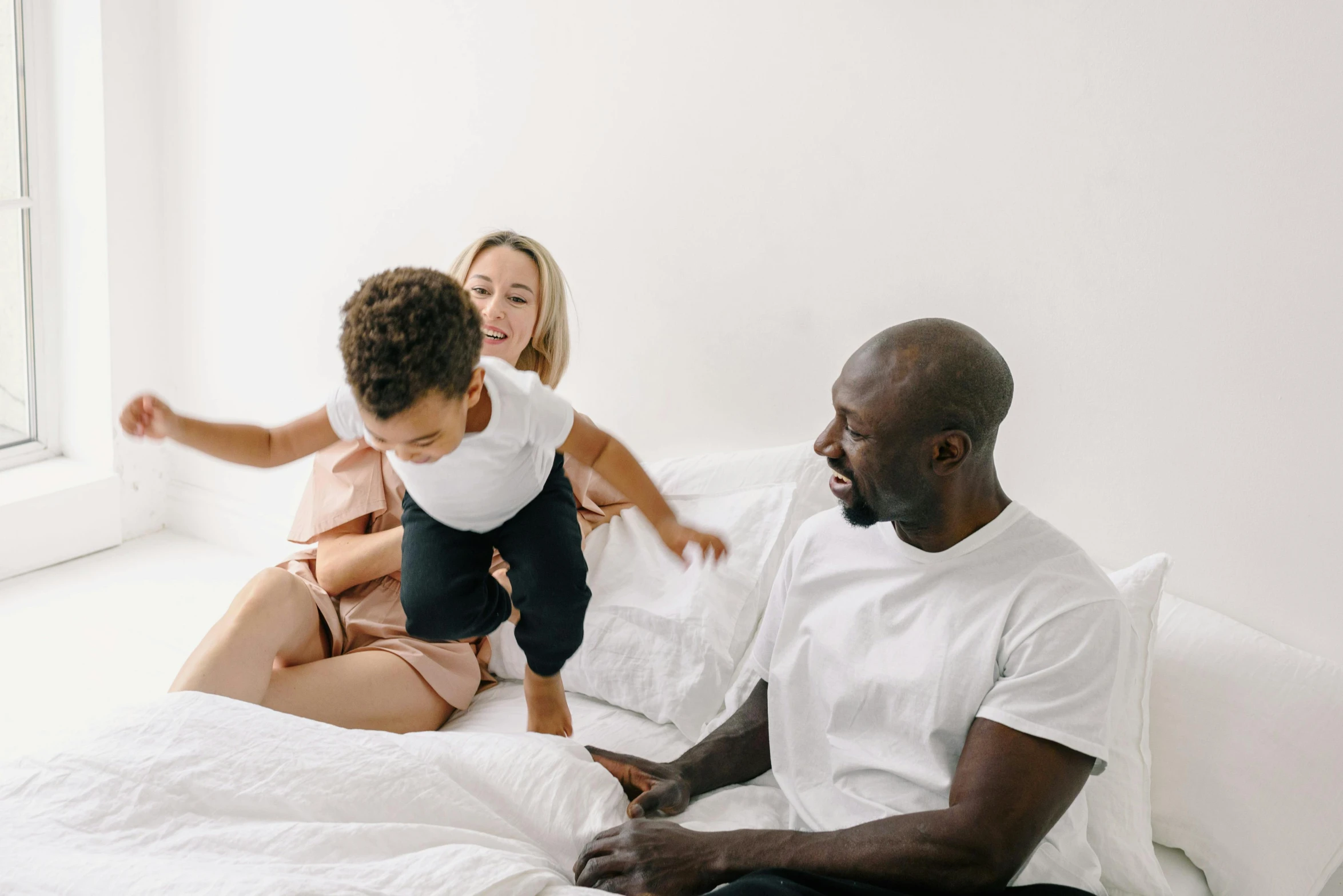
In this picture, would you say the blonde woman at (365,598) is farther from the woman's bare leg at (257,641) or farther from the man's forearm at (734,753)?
the man's forearm at (734,753)

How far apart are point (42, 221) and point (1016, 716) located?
9.41 feet

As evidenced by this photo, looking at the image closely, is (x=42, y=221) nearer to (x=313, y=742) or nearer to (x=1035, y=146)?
(x=313, y=742)

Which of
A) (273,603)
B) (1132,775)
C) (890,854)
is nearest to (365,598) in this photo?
(273,603)

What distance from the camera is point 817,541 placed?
1.59 meters

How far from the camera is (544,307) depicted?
2059 mm

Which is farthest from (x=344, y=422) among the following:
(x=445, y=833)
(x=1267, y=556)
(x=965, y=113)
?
(x=1267, y=556)

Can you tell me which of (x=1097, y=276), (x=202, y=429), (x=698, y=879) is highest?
(x=1097, y=276)

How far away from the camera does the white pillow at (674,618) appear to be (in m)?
1.83

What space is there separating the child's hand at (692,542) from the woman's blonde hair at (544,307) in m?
0.69

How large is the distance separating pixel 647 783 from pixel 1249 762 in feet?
2.85

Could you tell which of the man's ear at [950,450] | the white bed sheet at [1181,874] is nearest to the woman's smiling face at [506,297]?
the man's ear at [950,450]

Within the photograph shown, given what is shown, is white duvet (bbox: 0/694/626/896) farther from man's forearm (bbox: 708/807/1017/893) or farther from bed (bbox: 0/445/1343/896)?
man's forearm (bbox: 708/807/1017/893)

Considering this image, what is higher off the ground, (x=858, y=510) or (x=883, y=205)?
(x=883, y=205)

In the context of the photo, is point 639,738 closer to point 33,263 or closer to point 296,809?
point 296,809
